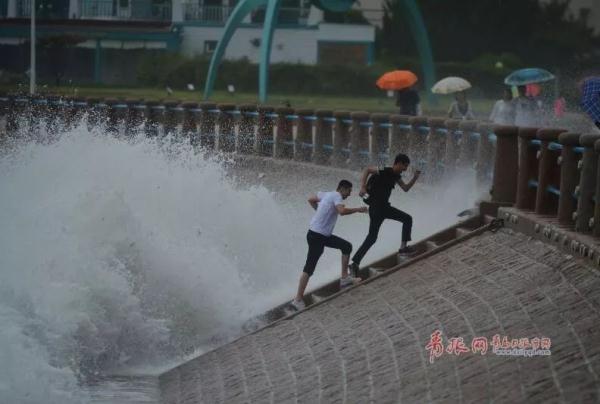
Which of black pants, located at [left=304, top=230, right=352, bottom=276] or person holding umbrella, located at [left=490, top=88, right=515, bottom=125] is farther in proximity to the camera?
person holding umbrella, located at [left=490, top=88, right=515, bottom=125]

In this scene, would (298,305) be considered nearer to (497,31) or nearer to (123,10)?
(497,31)

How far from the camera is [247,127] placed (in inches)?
1152

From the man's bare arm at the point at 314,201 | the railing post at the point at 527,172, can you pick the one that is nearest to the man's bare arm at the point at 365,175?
the man's bare arm at the point at 314,201

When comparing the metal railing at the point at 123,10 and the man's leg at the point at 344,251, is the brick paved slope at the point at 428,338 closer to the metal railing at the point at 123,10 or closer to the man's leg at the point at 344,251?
the man's leg at the point at 344,251

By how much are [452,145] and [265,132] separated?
29.4ft

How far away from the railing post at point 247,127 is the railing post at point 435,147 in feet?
27.7

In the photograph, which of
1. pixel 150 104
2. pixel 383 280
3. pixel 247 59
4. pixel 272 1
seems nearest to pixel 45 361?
pixel 383 280

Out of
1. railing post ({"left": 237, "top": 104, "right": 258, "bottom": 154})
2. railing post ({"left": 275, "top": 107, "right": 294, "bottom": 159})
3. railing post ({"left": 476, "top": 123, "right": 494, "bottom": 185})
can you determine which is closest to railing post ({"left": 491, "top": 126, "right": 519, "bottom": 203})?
railing post ({"left": 476, "top": 123, "right": 494, "bottom": 185})

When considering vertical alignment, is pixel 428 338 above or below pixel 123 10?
below

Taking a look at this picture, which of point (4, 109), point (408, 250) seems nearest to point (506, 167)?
point (408, 250)

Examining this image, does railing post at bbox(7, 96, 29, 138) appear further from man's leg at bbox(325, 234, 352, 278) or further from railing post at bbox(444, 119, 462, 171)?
man's leg at bbox(325, 234, 352, 278)

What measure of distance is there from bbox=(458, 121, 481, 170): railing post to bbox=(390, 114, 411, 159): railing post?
2.62 metres

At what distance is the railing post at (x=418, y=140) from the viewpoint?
21344 millimetres

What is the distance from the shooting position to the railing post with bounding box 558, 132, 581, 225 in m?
13.3
